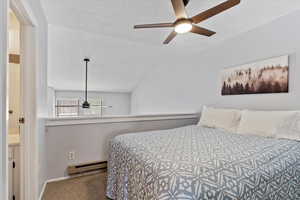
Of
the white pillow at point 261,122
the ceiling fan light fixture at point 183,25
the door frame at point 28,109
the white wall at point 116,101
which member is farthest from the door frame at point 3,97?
the white wall at point 116,101

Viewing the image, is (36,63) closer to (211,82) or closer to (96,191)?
(96,191)

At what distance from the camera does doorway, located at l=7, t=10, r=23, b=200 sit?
1.62 metres

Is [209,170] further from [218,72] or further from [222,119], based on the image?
[218,72]

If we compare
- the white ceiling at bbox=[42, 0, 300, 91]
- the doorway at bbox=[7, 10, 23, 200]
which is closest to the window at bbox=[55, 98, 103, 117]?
the white ceiling at bbox=[42, 0, 300, 91]

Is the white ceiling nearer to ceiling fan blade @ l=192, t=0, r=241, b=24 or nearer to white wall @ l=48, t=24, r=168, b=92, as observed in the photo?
white wall @ l=48, t=24, r=168, b=92

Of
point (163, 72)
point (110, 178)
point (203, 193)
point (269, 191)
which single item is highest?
point (163, 72)

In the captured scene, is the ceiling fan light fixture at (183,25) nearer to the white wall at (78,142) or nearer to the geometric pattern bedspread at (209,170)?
the geometric pattern bedspread at (209,170)

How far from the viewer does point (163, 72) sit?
4.67 meters

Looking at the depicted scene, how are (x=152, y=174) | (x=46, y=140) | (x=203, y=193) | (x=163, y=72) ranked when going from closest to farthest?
(x=203, y=193), (x=152, y=174), (x=46, y=140), (x=163, y=72)

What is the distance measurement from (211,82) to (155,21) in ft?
5.24

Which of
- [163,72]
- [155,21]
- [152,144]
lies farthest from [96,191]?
[163,72]

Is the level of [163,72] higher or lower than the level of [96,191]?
higher

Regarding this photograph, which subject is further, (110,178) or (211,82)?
(211,82)

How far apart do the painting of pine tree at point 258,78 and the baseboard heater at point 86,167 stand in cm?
241
